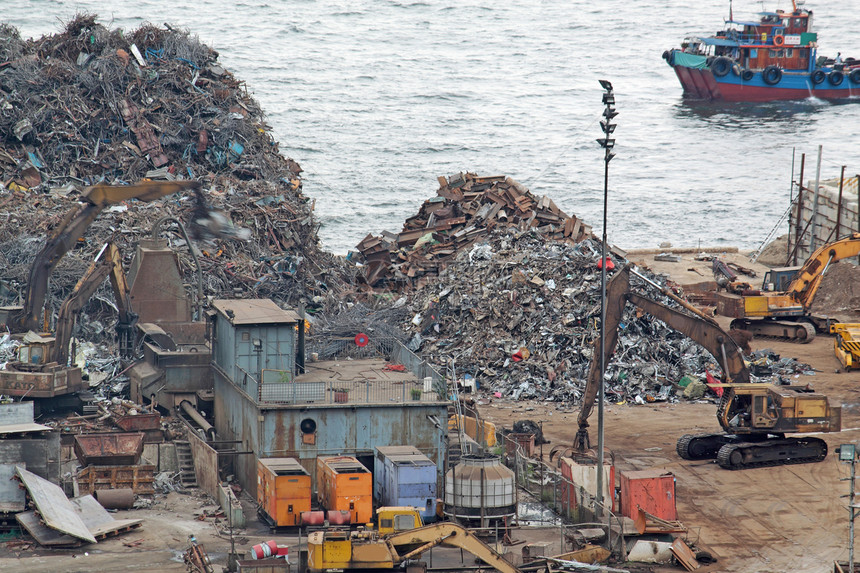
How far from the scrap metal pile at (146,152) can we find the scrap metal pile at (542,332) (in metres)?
5.26

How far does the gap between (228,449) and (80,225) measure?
7.89 m

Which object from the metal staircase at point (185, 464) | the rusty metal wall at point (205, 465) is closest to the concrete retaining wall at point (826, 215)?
the metal staircase at point (185, 464)

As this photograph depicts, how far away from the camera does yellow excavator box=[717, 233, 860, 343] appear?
44281mm

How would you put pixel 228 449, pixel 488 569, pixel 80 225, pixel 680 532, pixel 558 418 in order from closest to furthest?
pixel 488 569
pixel 680 532
pixel 228 449
pixel 80 225
pixel 558 418

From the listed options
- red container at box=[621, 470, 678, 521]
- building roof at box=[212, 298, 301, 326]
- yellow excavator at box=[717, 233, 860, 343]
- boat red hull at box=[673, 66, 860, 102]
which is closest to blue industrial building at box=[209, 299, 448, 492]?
building roof at box=[212, 298, 301, 326]

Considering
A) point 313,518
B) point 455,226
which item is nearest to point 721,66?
point 455,226

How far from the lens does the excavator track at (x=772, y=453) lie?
31.9 m

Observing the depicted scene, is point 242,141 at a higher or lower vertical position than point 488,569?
higher

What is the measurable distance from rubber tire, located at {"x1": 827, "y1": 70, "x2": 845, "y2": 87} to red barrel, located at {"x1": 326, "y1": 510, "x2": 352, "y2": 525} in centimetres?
8456

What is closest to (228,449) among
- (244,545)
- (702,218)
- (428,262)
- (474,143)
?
(244,545)

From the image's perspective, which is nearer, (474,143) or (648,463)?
(648,463)

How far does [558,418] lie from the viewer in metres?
37.0

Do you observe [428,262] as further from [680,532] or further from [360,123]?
[360,123]

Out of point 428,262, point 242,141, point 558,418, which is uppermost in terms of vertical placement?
point 242,141
